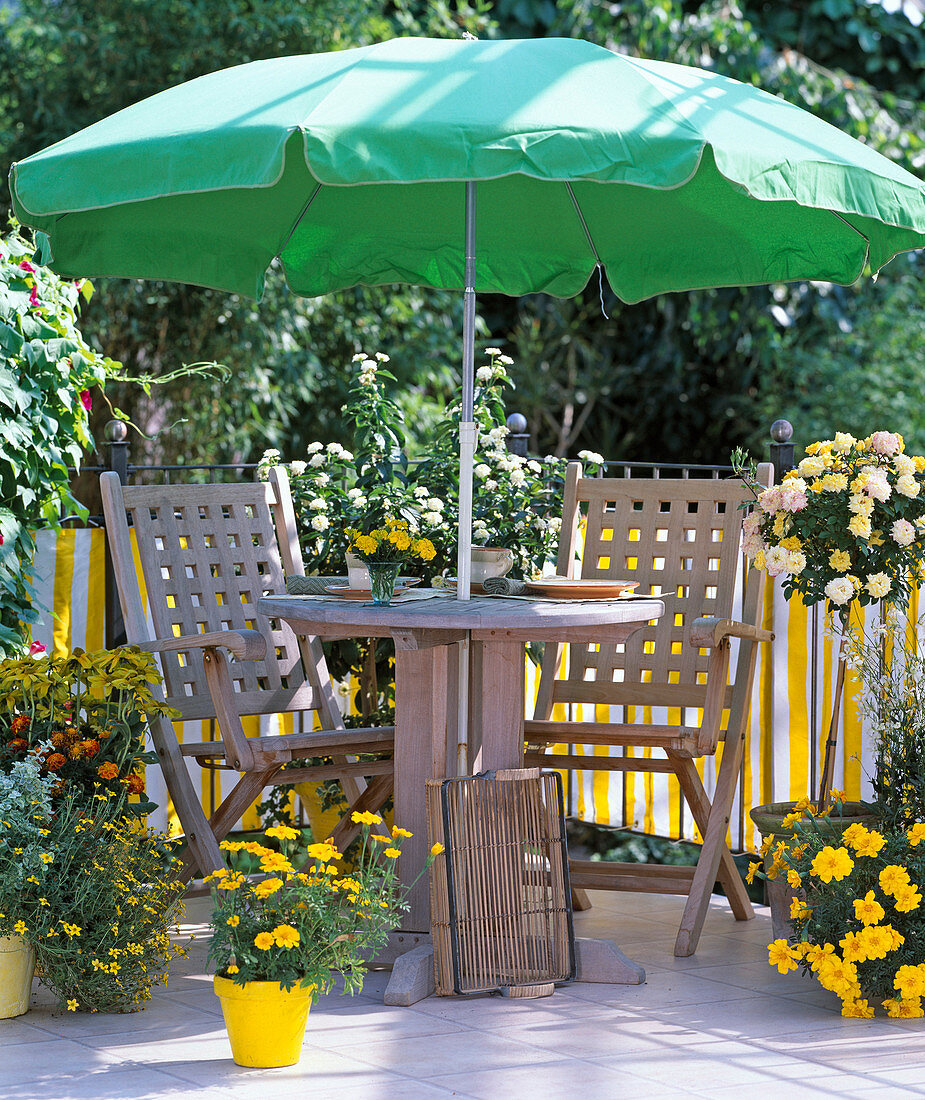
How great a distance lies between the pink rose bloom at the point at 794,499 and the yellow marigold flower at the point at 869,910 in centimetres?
95

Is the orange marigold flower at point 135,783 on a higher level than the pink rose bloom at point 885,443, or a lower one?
lower

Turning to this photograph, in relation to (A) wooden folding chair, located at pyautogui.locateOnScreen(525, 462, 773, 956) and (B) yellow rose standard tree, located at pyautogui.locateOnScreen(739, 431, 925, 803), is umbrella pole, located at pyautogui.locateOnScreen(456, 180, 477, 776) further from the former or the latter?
(B) yellow rose standard tree, located at pyautogui.locateOnScreen(739, 431, 925, 803)

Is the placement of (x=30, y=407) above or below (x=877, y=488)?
above

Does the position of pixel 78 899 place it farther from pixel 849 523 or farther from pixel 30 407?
pixel 849 523

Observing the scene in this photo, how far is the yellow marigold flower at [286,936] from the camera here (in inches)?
107

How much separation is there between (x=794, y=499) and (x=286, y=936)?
167 cm

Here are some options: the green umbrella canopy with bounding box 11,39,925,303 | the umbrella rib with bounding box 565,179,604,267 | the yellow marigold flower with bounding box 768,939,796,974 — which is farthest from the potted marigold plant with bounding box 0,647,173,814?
the umbrella rib with bounding box 565,179,604,267

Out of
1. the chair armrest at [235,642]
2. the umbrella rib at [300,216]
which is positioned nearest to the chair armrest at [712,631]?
the chair armrest at [235,642]

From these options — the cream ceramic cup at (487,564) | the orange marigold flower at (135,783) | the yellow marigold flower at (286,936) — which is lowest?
the yellow marigold flower at (286,936)

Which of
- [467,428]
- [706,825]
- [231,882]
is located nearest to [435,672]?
[467,428]

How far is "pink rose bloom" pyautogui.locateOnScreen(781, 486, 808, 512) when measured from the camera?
3.52 meters

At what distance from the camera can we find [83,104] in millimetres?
8516

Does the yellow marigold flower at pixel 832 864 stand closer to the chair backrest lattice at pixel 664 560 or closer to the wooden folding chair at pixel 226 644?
the chair backrest lattice at pixel 664 560

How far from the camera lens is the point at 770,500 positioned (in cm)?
360
